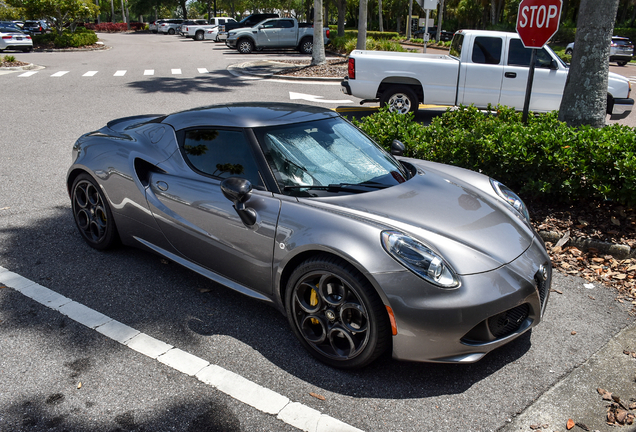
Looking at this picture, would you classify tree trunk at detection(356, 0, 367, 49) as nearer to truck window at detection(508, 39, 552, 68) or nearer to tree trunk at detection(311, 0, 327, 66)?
tree trunk at detection(311, 0, 327, 66)

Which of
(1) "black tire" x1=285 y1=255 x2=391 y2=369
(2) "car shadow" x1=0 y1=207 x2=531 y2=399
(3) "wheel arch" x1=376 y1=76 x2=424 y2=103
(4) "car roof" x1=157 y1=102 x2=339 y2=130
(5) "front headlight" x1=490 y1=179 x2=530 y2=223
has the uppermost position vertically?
(4) "car roof" x1=157 y1=102 x2=339 y2=130

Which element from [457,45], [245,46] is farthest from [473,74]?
[245,46]

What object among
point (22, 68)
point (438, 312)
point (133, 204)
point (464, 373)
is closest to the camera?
point (438, 312)

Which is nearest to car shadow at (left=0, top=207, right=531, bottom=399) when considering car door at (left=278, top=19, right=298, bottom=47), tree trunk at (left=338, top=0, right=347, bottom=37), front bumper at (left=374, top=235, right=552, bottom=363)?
front bumper at (left=374, top=235, right=552, bottom=363)

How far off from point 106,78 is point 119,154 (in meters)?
14.3

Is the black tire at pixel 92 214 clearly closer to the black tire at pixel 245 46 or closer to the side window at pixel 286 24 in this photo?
the side window at pixel 286 24

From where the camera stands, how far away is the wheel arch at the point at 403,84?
10.1 m

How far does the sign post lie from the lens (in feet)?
20.1

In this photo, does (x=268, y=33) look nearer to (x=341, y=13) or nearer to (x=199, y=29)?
(x=341, y=13)

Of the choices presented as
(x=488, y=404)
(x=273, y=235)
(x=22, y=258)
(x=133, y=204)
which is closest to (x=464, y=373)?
(x=488, y=404)

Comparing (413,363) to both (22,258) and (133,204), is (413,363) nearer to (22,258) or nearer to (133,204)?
(133,204)

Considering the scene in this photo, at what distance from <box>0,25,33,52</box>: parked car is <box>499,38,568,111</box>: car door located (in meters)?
27.3

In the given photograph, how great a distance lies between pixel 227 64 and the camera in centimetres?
2097

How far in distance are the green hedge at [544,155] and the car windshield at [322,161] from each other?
1.85 meters
